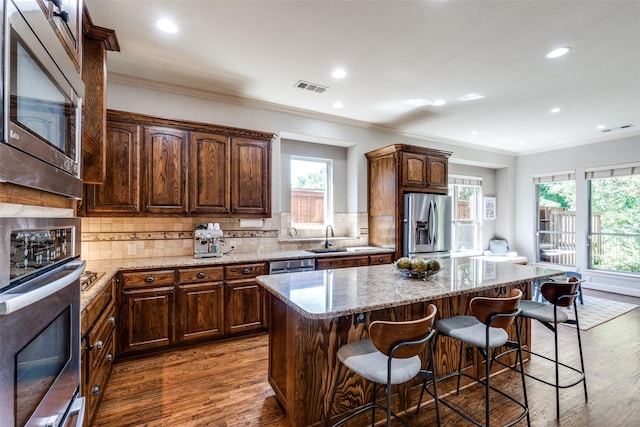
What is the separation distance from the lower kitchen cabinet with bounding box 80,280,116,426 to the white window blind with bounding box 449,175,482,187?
6481mm

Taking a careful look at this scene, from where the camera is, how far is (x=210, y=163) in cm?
349

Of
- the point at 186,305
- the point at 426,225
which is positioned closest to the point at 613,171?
the point at 426,225

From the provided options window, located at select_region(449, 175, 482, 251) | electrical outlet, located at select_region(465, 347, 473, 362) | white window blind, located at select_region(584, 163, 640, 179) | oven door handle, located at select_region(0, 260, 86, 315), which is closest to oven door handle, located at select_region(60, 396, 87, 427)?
oven door handle, located at select_region(0, 260, 86, 315)

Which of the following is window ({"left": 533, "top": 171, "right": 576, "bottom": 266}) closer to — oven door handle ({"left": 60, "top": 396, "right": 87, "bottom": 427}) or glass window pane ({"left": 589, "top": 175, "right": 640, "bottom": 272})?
glass window pane ({"left": 589, "top": 175, "right": 640, "bottom": 272})

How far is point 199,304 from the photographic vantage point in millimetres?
3152

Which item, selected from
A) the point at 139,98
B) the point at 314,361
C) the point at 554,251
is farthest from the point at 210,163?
the point at 554,251

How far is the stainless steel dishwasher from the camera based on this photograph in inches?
139

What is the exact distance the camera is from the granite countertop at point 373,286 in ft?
5.40

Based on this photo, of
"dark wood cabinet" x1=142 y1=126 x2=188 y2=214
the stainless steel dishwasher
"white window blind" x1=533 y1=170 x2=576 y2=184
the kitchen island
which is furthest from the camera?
"white window blind" x1=533 y1=170 x2=576 y2=184

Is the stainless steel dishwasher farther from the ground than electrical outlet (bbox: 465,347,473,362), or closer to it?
farther from the ground

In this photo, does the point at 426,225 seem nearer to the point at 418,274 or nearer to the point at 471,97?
the point at 471,97

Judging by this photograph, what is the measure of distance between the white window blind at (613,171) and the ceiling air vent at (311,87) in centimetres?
566

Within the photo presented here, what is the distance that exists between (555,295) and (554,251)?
5491mm

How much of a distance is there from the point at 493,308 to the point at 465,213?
5.73 m
